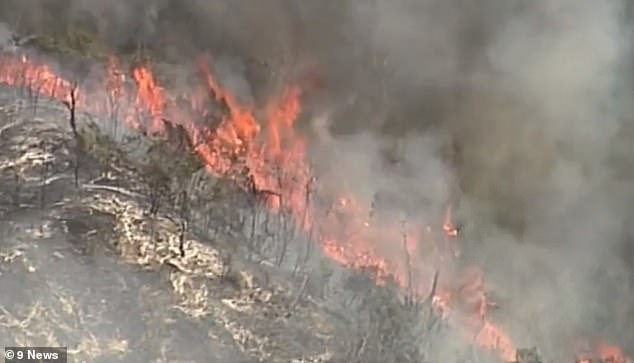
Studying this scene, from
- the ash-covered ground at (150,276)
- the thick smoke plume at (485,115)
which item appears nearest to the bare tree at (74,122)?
the ash-covered ground at (150,276)

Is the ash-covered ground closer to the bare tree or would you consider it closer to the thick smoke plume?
the bare tree

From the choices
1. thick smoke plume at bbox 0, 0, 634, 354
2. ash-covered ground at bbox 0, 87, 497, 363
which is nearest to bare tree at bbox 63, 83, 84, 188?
ash-covered ground at bbox 0, 87, 497, 363

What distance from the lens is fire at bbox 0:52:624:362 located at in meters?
9.88

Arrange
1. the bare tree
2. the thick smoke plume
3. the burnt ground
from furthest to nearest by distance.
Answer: the thick smoke plume < the bare tree < the burnt ground

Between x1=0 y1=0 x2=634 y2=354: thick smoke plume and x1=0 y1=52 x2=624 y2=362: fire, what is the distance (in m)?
0.22

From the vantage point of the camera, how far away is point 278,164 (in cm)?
1025

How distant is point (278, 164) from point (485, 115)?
7.68ft

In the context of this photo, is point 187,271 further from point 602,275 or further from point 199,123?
point 602,275

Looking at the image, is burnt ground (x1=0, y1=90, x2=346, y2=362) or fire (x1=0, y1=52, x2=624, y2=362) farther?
fire (x1=0, y1=52, x2=624, y2=362)

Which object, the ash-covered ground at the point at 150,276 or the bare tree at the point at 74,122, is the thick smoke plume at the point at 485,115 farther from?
the ash-covered ground at the point at 150,276

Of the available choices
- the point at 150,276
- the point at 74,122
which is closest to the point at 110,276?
the point at 150,276

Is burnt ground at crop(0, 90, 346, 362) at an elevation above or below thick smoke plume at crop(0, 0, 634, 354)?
A: below

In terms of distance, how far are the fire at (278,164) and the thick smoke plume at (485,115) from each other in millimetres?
221

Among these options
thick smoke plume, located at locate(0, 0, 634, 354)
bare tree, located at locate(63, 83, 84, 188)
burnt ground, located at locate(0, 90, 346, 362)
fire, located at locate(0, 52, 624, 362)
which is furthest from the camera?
thick smoke plume, located at locate(0, 0, 634, 354)
